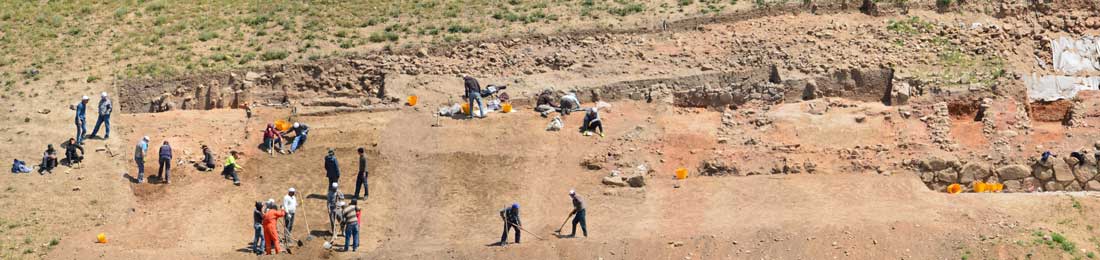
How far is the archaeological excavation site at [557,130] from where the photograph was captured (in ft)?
130

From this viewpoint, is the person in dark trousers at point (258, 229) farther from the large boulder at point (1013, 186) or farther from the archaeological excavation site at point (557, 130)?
the large boulder at point (1013, 186)

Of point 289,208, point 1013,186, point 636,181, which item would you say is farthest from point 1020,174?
point 289,208

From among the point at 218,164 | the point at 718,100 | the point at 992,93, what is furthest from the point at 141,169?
the point at 992,93

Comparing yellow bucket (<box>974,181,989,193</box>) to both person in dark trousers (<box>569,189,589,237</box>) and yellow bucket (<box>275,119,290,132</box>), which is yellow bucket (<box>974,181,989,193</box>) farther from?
yellow bucket (<box>275,119,290,132</box>)

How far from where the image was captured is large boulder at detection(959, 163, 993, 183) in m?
43.4

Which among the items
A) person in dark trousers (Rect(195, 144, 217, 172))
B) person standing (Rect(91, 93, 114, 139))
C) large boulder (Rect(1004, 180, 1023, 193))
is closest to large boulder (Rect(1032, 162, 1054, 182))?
large boulder (Rect(1004, 180, 1023, 193))

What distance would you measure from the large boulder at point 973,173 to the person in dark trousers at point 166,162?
1749cm

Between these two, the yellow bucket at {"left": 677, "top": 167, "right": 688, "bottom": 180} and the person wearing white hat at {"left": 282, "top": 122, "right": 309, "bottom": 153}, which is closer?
the yellow bucket at {"left": 677, "top": 167, "right": 688, "bottom": 180}

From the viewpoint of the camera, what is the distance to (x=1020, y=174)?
43.3 meters

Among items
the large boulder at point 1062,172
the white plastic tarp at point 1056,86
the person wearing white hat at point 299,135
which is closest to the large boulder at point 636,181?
the person wearing white hat at point 299,135

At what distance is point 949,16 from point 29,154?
76.3 ft

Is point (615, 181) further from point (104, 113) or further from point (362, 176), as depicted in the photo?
point (104, 113)

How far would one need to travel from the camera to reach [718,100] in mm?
47688

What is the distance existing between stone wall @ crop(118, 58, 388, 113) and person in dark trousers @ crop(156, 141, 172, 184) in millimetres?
5153
